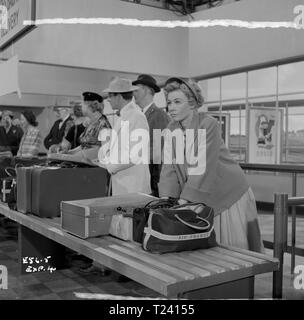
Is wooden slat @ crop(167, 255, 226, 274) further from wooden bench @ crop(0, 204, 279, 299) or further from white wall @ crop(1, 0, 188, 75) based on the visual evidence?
white wall @ crop(1, 0, 188, 75)

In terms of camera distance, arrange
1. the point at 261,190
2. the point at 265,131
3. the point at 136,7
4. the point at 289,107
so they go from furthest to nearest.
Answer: the point at 289,107 → the point at 261,190 → the point at 265,131 → the point at 136,7

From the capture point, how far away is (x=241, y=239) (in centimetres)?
230

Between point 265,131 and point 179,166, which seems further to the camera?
point 265,131

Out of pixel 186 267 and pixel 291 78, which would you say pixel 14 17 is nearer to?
pixel 186 267

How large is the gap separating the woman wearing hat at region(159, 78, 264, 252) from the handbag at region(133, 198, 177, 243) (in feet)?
0.23

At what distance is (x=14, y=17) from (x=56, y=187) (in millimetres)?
1938

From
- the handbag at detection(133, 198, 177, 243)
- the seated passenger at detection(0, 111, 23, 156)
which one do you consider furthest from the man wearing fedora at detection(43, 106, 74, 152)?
the handbag at detection(133, 198, 177, 243)

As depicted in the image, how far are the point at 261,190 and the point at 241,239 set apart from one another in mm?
6400

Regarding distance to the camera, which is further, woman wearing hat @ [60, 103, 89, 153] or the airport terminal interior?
woman wearing hat @ [60, 103, 89, 153]

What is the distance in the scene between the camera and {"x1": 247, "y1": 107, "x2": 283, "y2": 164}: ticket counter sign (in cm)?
767

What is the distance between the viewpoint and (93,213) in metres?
2.06

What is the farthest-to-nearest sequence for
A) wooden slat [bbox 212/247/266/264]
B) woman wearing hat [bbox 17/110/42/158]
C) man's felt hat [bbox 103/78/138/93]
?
woman wearing hat [bbox 17/110/42/158] → man's felt hat [bbox 103/78/138/93] → wooden slat [bbox 212/247/266/264]

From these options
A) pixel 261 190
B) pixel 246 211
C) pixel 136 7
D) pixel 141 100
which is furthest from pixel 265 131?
pixel 246 211

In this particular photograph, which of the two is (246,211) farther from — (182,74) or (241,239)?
(182,74)
